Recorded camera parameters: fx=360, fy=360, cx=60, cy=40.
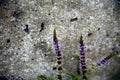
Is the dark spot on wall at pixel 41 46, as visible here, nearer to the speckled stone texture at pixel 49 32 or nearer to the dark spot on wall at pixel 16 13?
the speckled stone texture at pixel 49 32

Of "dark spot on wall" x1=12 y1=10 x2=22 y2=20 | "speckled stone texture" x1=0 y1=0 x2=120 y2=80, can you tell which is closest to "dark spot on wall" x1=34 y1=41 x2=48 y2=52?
"speckled stone texture" x1=0 y1=0 x2=120 y2=80

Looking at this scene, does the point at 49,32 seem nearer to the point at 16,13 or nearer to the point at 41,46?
the point at 41,46

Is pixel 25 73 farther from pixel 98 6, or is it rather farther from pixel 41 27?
pixel 98 6

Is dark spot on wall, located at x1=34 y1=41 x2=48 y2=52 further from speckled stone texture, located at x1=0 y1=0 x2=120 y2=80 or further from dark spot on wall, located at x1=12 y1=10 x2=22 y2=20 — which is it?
dark spot on wall, located at x1=12 y1=10 x2=22 y2=20

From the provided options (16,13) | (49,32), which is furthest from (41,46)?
(16,13)

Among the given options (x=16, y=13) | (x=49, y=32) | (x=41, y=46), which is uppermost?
(x=16, y=13)

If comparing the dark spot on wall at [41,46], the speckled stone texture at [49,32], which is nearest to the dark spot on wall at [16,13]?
the speckled stone texture at [49,32]

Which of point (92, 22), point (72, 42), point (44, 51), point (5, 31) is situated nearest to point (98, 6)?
point (92, 22)

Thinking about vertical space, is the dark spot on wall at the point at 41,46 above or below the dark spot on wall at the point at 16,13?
below
